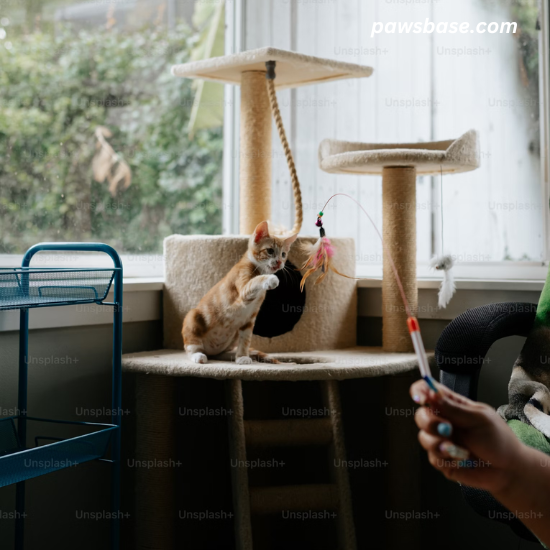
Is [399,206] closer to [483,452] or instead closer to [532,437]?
[532,437]

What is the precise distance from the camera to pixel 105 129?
2.18m

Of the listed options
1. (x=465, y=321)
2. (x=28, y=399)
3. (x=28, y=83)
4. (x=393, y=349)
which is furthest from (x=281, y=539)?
(x=28, y=83)

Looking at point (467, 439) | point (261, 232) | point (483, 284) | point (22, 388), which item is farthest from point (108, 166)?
point (467, 439)

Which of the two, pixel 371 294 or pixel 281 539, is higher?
pixel 371 294

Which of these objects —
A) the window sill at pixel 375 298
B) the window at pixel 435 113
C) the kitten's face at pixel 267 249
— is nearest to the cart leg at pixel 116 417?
the window sill at pixel 375 298

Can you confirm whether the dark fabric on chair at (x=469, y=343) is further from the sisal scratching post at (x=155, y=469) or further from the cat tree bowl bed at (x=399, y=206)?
the sisal scratching post at (x=155, y=469)

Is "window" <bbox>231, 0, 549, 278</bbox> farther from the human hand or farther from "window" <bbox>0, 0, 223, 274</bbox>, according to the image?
the human hand

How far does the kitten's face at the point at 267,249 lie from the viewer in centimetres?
164

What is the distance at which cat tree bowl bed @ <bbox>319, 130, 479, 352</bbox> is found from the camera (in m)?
1.83

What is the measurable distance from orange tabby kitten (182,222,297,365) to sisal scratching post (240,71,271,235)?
32 centimetres

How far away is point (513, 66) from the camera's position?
6.97 feet

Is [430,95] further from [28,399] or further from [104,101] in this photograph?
[28,399]

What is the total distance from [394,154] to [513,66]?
0.65m

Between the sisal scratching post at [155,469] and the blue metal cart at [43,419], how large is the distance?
173 mm
